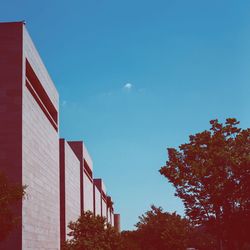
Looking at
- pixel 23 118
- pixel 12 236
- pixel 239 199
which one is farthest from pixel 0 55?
pixel 239 199

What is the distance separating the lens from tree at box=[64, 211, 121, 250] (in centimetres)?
5056

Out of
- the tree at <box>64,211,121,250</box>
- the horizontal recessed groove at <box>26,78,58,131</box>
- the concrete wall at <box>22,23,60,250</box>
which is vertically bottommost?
the tree at <box>64,211,121,250</box>

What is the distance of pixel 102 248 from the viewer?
50.7 m

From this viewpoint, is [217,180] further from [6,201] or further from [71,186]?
[71,186]

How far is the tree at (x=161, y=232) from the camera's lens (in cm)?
7319

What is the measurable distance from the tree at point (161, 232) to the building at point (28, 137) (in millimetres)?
28679

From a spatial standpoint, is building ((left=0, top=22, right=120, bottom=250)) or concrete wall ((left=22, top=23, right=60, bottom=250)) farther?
concrete wall ((left=22, top=23, right=60, bottom=250))

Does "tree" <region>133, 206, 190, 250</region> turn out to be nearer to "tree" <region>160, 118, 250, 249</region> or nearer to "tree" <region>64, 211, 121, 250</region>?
"tree" <region>64, 211, 121, 250</region>

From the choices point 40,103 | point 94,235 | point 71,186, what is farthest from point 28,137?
point 71,186

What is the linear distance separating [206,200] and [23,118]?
14.9 metres

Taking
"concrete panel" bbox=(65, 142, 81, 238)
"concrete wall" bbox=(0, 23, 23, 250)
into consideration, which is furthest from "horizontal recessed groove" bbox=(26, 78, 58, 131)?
"concrete panel" bbox=(65, 142, 81, 238)

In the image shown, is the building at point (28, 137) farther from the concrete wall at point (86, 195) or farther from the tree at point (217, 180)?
the concrete wall at point (86, 195)

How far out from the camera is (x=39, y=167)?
39625 mm

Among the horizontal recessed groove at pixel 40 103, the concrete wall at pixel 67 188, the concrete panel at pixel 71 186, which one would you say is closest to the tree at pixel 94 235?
the concrete wall at pixel 67 188
